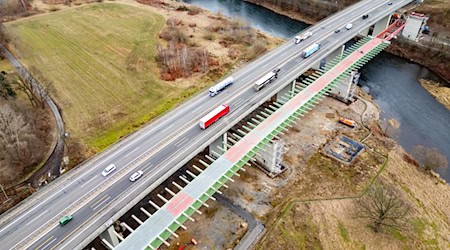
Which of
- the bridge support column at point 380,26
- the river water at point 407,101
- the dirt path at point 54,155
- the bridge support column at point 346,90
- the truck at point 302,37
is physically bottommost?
the river water at point 407,101

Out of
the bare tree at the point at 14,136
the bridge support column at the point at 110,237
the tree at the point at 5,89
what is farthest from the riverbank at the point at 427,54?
the tree at the point at 5,89

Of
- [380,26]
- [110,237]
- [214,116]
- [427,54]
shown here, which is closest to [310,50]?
[214,116]

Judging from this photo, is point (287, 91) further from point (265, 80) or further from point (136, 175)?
point (136, 175)

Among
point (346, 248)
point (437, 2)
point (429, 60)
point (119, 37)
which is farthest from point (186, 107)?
point (437, 2)

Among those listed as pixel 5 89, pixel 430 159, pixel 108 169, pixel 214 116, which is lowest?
pixel 430 159

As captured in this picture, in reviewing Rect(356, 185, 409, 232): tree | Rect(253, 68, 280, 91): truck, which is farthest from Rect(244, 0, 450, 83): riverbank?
Rect(356, 185, 409, 232): tree

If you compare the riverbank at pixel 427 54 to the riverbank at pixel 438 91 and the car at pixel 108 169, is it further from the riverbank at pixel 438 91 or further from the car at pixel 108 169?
the car at pixel 108 169

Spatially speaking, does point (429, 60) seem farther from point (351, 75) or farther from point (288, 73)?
point (288, 73)

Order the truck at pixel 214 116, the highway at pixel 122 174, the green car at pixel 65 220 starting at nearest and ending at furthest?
the highway at pixel 122 174
the green car at pixel 65 220
the truck at pixel 214 116
